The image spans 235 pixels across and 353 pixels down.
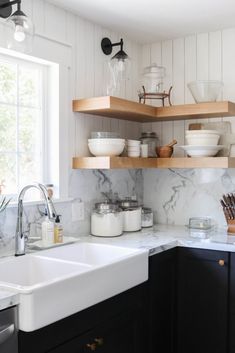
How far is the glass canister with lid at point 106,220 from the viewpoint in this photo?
2883 millimetres

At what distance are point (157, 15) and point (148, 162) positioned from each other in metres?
0.98

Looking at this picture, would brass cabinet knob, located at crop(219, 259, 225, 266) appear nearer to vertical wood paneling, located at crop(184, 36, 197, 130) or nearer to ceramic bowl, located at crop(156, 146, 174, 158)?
ceramic bowl, located at crop(156, 146, 174, 158)

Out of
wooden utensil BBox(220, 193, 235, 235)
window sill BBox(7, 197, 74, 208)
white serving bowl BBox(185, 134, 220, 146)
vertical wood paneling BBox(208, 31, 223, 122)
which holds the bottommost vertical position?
wooden utensil BBox(220, 193, 235, 235)

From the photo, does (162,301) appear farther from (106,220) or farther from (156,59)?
(156,59)

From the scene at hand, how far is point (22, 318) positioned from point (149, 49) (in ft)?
8.19

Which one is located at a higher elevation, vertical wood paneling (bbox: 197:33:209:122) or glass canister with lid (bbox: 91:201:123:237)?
vertical wood paneling (bbox: 197:33:209:122)

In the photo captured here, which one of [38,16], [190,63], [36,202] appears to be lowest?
[36,202]

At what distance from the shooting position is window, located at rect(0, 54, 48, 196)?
2514mm

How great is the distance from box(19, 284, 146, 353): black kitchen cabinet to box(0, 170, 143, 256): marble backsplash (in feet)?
2.04

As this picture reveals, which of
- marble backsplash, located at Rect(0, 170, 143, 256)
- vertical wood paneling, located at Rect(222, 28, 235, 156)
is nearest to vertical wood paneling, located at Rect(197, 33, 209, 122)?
vertical wood paneling, located at Rect(222, 28, 235, 156)

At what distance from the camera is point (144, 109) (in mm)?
3021

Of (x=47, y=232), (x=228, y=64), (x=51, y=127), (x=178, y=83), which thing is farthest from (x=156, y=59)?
(x=47, y=232)

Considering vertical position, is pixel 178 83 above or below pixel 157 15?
below

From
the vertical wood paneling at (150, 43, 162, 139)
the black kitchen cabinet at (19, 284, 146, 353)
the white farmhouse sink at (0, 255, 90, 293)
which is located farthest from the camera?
the vertical wood paneling at (150, 43, 162, 139)
